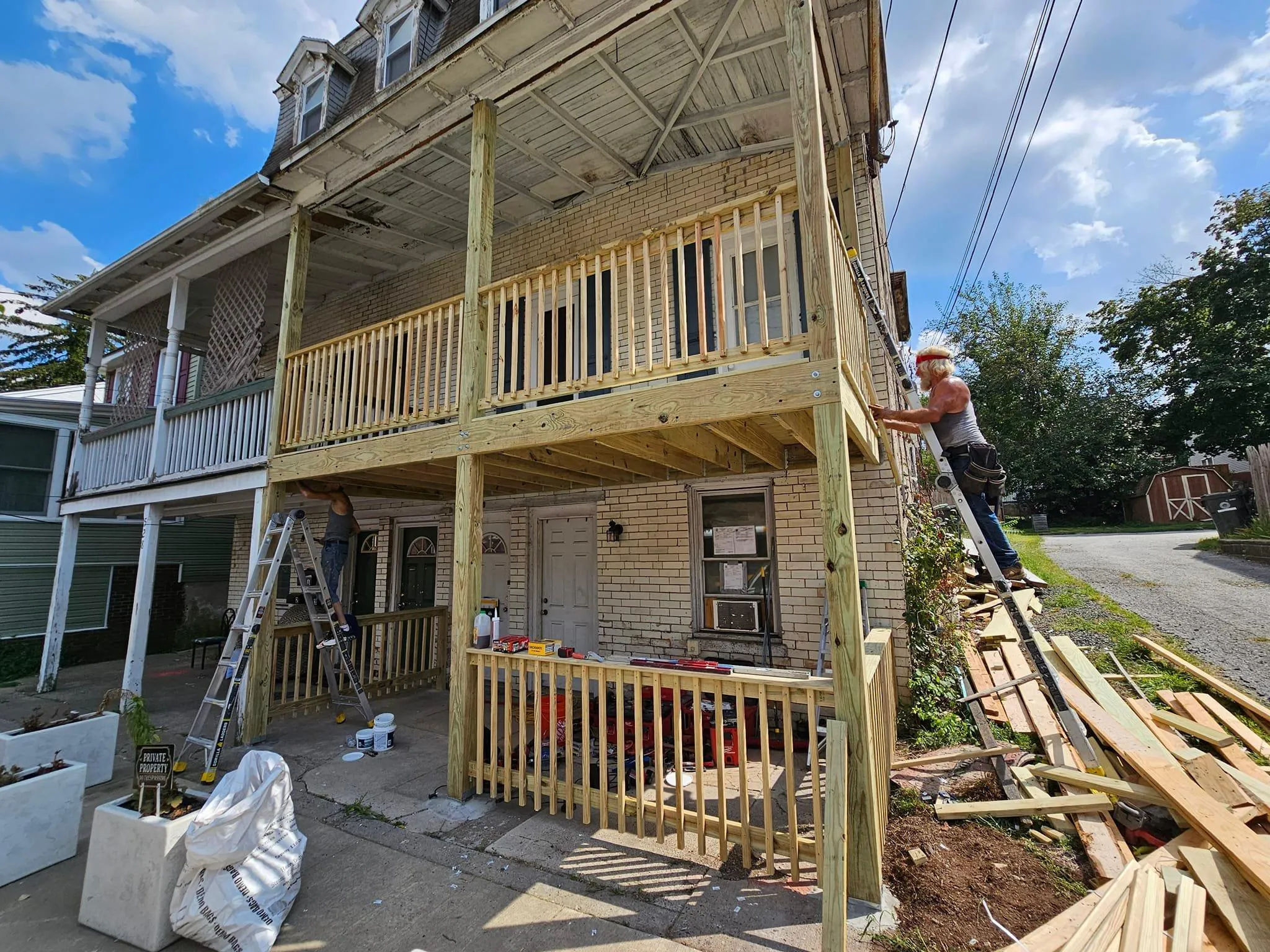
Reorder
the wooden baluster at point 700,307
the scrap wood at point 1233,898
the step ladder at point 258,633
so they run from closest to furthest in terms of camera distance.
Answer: the scrap wood at point 1233,898 < the wooden baluster at point 700,307 < the step ladder at point 258,633

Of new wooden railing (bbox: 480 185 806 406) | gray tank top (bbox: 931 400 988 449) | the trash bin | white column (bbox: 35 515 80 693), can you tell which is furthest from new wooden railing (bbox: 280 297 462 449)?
the trash bin

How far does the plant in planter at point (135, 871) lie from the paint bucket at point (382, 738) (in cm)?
222

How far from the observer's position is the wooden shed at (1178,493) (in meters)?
18.0

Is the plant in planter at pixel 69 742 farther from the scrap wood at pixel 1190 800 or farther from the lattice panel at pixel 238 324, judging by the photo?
the scrap wood at pixel 1190 800

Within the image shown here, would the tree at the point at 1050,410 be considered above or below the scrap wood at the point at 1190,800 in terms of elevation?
above

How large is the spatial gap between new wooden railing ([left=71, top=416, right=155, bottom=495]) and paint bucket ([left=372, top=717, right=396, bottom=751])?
4.96 metres

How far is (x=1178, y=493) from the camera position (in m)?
18.7

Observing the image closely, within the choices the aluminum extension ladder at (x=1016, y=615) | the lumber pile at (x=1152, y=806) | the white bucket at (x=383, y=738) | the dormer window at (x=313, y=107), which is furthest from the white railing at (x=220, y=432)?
the lumber pile at (x=1152, y=806)

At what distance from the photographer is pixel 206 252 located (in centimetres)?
684

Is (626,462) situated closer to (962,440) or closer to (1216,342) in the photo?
(962,440)

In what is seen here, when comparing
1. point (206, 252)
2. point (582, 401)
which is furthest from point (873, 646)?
point (206, 252)

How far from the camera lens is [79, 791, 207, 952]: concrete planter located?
2555mm

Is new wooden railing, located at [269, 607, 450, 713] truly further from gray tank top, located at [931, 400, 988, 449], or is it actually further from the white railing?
gray tank top, located at [931, 400, 988, 449]

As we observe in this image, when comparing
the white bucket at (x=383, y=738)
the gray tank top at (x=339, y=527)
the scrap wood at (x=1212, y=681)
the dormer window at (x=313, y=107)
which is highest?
the dormer window at (x=313, y=107)
